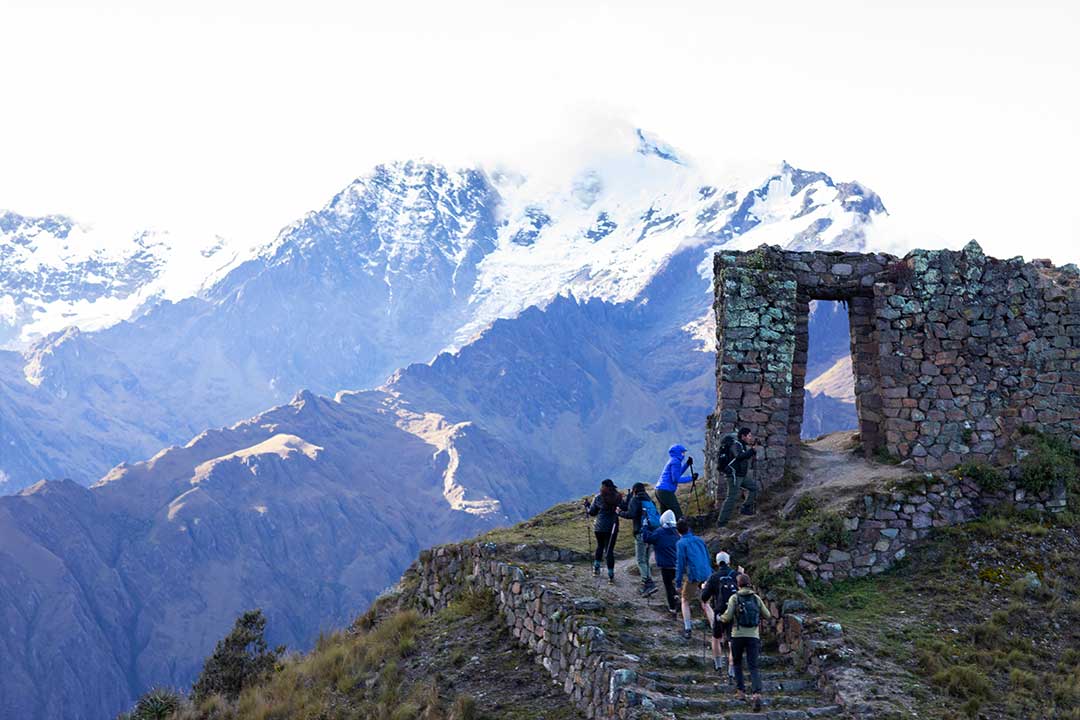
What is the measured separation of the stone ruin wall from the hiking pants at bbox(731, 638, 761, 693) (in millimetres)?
7761

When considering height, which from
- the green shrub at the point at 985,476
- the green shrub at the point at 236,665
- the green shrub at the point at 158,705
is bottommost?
the green shrub at the point at 158,705

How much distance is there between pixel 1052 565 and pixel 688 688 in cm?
832

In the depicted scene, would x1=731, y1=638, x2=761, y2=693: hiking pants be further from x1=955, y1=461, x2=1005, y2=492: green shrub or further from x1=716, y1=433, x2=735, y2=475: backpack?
x1=955, y1=461, x2=1005, y2=492: green shrub

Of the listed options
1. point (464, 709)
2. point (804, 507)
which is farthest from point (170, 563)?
point (464, 709)

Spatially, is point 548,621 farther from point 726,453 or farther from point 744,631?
point 726,453

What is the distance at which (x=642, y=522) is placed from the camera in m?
20.4

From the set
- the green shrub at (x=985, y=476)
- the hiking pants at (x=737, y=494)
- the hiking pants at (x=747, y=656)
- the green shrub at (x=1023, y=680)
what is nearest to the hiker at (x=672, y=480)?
the hiking pants at (x=737, y=494)

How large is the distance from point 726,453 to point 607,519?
123 inches

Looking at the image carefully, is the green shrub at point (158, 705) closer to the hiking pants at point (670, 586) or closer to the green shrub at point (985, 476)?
the hiking pants at point (670, 586)

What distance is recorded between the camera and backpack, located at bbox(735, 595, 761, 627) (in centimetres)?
1588

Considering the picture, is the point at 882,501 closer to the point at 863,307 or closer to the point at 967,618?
the point at 967,618

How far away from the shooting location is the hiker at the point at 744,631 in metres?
15.9

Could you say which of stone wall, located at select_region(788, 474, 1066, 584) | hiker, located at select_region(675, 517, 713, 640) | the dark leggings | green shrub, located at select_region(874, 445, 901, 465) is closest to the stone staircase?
hiker, located at select_region(675, 517, 713, 640)

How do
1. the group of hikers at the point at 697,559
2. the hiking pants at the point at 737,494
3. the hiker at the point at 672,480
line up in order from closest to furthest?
the group of hikers at the point at 697,559 → the hiker at the point at 672,480 → the hiking pants at the point at 737,494
